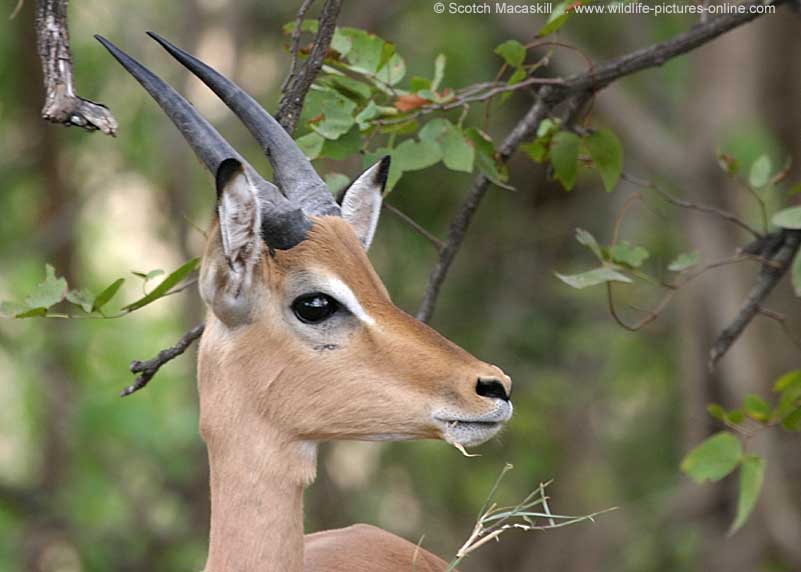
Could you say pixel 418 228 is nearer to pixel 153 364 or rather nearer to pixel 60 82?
pixel 153 364

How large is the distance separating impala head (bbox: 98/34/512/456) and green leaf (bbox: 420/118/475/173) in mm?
677

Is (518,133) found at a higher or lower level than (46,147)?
higher

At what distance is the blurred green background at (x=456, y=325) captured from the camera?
11250 millimetres

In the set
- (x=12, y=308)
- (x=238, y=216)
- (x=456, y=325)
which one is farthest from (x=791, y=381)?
(x=456, y=325)

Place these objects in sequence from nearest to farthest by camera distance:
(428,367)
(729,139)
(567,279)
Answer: (428,367) → (567,279) → (729,139)

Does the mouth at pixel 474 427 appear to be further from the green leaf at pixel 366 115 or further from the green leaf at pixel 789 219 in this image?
the green leaf at pixel 789 219

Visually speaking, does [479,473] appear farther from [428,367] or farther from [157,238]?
[428,367]

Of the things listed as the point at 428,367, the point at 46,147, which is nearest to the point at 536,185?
the point at 46,147

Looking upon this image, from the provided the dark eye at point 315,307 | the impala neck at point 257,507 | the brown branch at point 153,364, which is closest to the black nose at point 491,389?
the dark eye at point 315,307

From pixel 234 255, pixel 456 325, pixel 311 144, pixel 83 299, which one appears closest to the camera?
pixel 234 255

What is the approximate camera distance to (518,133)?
527 centimetres

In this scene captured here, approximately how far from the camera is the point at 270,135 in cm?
438

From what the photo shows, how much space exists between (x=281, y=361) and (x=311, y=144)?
95 centimetres

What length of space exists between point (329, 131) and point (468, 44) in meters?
8.98
